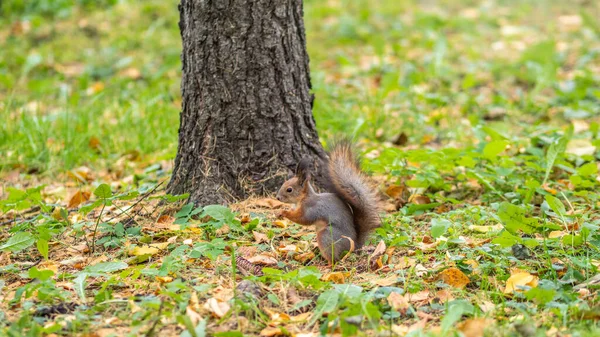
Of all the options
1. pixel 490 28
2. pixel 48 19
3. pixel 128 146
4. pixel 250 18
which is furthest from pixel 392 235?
pixel 48 19

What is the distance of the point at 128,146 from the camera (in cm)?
452

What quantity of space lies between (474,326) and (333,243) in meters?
0.84

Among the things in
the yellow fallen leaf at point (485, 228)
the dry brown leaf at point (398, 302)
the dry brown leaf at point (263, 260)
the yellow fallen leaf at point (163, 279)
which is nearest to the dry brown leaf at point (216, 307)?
the yellow fallen leaf at point (163, 279)

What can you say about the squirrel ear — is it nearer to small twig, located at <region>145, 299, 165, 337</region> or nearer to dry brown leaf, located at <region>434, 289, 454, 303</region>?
dry brown leaf, located at <region>434, 289, 454, 303</region>

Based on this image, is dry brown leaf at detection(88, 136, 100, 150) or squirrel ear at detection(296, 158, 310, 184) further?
dry brown leaf at detection(88, 136, 100, 150)

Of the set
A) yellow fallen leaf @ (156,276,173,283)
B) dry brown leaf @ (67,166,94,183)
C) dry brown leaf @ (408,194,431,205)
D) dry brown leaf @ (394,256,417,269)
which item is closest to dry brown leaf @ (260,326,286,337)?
yellow fallen leaf @ (156,276,173,283)

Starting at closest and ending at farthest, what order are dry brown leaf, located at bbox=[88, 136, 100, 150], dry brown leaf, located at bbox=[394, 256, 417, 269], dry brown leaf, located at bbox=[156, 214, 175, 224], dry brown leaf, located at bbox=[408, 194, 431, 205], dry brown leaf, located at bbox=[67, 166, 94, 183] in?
1. dry brown leaf, located at bbox=[394, 256, 417, 269]
2. dry brown leaf, located at bbox=[156, 214, 175, 224]
3. dry brown leaf, located at bbox=[408, 194, 431, 205]
4. dry brown leaf, located at bbox=[67, 166, 94, 183]
5. dry brown leaf, located at bbox=[88, 136, 100, 150]

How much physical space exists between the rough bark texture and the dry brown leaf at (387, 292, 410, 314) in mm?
1125

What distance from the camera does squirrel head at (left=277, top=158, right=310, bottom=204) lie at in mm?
3020

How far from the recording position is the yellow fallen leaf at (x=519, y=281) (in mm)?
2404

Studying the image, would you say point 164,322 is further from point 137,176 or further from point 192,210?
point 137,176

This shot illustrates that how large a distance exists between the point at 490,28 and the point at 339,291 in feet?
19.5

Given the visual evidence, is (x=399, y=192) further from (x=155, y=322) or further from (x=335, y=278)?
(x=155, y=322)

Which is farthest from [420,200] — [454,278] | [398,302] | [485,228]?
[398,302]
